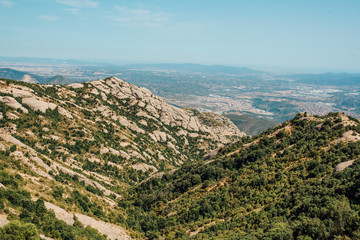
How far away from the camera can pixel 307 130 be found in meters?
76.4

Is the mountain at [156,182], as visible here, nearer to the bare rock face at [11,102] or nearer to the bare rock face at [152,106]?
the bare rock face at [11,102]

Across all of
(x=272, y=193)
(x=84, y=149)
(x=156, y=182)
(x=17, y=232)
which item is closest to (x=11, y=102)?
(x=84, y=149)

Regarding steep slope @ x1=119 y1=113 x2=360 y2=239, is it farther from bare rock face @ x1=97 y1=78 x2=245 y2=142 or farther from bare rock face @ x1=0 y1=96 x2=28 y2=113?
bare rock face @ x1=97 y1=78 x2=245 y2=142

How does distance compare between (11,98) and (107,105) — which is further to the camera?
(107,105)

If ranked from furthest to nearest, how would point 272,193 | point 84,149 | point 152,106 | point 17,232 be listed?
point 152,106, point 84,149, point 272,193, point 17,232

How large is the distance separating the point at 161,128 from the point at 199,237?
107 m

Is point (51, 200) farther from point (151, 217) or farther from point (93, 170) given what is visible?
point (93, 170)

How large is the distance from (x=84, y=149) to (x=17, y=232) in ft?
223

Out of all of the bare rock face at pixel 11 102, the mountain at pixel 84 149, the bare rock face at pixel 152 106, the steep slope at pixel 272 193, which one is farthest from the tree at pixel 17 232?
the bare rock face at pixel 152 106

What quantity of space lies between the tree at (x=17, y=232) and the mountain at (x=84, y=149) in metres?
5.86

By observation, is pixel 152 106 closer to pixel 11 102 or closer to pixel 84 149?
pixel 84 149

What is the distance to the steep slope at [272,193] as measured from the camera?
35.5m

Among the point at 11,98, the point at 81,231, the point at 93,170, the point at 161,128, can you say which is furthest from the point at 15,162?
the point at 161,128

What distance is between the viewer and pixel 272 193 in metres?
52.3
